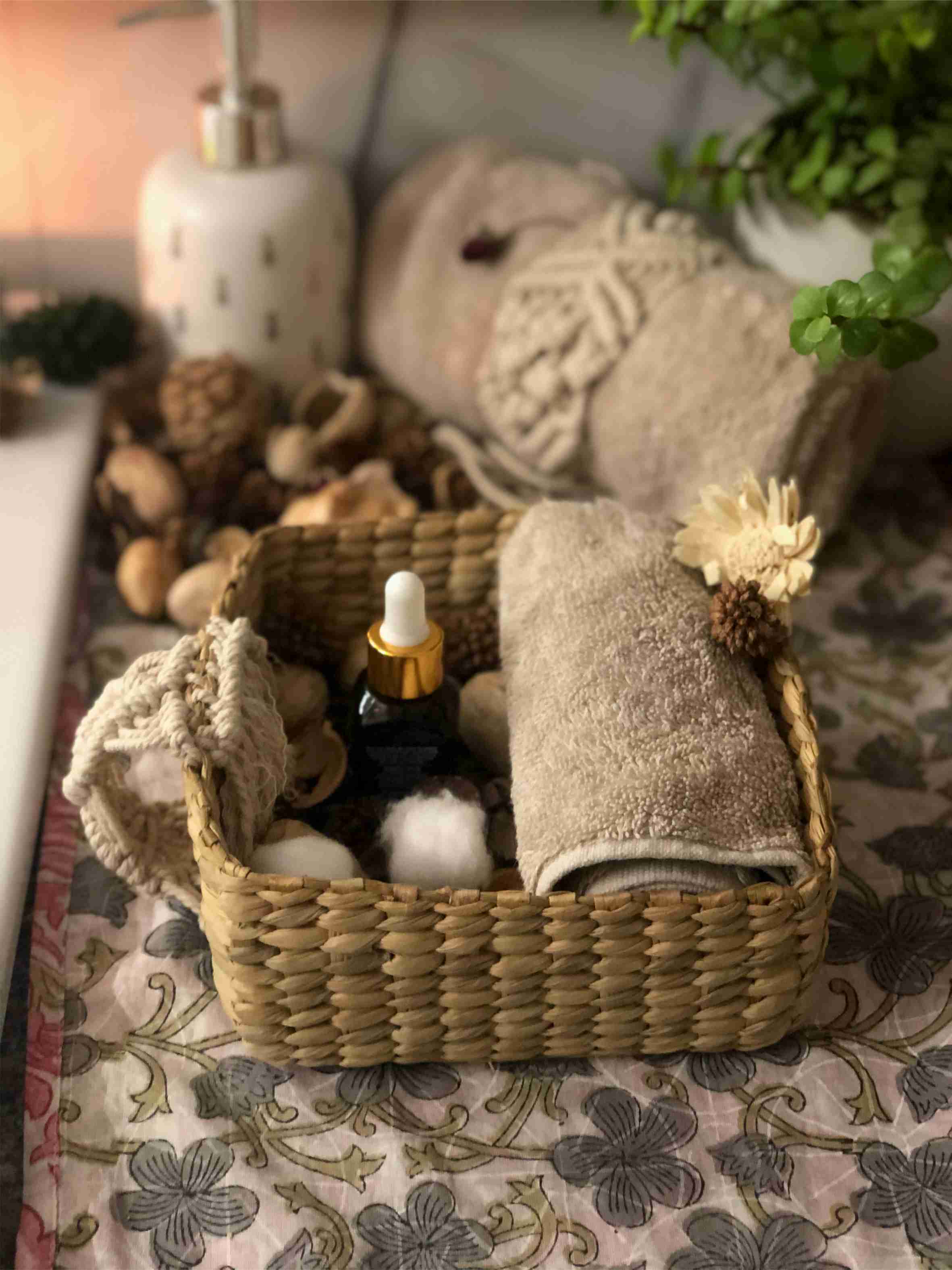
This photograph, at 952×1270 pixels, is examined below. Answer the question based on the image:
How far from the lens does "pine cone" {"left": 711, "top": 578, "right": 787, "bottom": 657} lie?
0.52 metres

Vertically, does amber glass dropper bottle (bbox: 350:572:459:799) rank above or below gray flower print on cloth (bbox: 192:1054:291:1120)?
above

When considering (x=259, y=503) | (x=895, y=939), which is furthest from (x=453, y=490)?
(x=895, y=939)

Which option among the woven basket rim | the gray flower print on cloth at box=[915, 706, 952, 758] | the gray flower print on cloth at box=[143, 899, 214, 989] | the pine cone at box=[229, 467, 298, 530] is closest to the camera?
the woven basket rim

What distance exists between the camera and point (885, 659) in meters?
0.72

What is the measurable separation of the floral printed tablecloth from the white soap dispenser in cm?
39

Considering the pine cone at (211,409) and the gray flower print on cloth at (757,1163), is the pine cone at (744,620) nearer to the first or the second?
the gray flower print on cloth at (757,1163)

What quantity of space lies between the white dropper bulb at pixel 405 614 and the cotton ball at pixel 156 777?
0.51 ft

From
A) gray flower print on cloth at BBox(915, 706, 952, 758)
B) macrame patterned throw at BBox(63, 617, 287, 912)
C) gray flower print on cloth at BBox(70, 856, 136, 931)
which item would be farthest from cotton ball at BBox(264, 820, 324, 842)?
gray flower print on cloth at BBox(915, 706, 952, 758)

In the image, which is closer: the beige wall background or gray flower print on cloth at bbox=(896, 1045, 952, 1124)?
gray flower print on cloth at bbox=(896, 1045, 952, 1124)

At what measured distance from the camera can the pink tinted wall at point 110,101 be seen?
0.81m

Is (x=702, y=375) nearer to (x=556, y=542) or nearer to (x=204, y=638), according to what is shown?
(x=556, y=542)

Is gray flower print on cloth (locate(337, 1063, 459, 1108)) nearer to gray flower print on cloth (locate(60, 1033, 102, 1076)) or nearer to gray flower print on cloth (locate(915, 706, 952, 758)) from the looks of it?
gray flower print on cloth (locate(60, 1033, 102, 1076))

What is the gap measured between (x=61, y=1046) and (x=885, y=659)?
474 mm

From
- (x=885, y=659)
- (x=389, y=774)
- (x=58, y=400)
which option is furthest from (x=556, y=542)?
(x=58, y=400)
